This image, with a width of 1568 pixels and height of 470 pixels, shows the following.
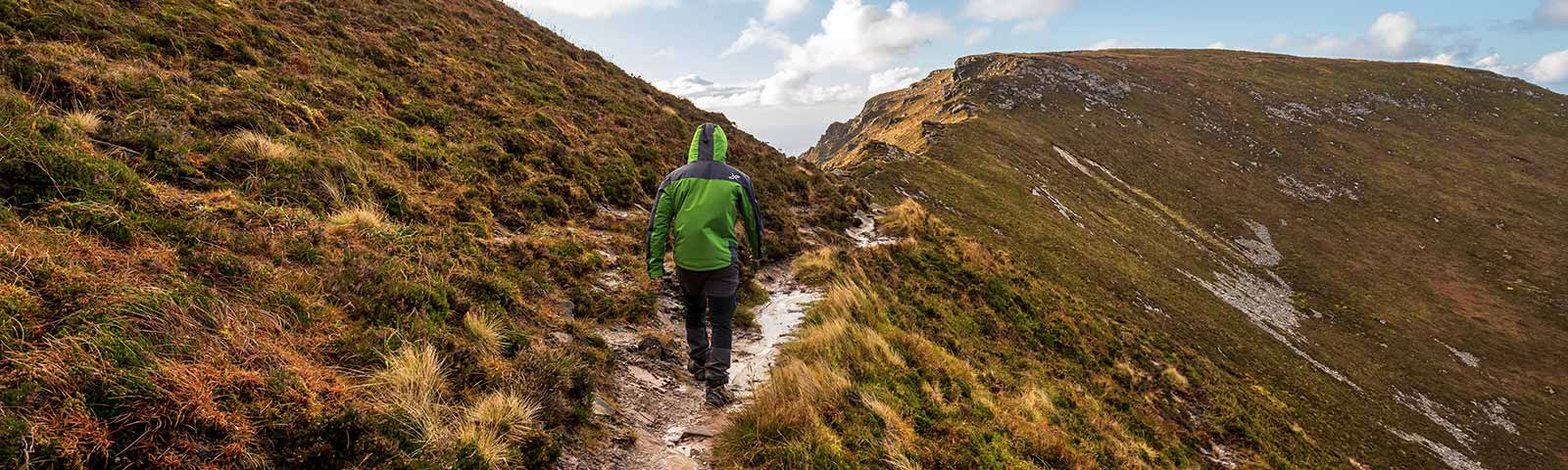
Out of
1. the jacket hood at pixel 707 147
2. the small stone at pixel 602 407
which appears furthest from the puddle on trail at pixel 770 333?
the jacket hood at pixel 707 147

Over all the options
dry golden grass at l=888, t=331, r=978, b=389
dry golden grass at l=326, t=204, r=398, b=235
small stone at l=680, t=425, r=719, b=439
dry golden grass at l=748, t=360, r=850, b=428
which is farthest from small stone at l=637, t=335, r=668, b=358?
dry golden grass at l=888, t=331, r=978, b=389

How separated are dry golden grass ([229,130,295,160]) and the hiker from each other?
5946 mm

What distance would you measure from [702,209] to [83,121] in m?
7.56

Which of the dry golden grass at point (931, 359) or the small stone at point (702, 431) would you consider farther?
the dry golden grass at point (931, 359)

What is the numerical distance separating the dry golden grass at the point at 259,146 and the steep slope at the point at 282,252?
3cm

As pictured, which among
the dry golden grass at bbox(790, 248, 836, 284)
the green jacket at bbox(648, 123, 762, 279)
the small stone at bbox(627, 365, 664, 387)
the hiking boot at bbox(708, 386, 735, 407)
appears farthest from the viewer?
the dry golden grass at bbox(790, 248, 836, 284)

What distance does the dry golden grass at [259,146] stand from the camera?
8391 mm

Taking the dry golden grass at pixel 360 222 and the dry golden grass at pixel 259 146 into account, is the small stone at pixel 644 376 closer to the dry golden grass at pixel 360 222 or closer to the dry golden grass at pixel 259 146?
the dry golden grass at pixel 360 222

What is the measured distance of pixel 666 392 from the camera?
728 centimetres

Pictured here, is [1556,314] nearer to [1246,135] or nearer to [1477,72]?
[1246,135]

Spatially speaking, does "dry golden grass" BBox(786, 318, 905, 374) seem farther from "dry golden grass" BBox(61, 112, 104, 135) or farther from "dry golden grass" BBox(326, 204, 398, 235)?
"dry golden grass" BBox(61, 112, 104, 135)

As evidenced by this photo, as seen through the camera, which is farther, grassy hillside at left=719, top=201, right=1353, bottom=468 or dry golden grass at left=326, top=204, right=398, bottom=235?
dry golden grass at left=326, top=204, right=398, bottom=235

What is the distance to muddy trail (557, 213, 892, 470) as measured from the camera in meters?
5.82

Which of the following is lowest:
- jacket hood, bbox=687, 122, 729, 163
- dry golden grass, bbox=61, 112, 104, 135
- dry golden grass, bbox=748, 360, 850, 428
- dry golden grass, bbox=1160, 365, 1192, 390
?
dry golden grass, bbox=1160, 365, 1192, 390
